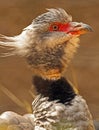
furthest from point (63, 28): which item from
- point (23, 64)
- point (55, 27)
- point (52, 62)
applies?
point (23, 64)

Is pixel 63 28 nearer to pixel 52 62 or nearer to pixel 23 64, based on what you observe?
pixel 52 62

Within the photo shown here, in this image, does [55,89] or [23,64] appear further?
[23,64]

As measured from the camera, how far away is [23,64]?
495 cm

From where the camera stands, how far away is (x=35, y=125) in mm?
2904

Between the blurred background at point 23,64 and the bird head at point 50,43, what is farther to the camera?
the blurred background at point 23,64

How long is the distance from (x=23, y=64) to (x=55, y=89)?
2.11 metres

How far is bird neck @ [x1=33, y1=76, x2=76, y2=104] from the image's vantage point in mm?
2834

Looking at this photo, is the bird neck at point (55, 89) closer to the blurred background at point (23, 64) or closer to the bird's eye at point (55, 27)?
the bird's eye at point (55, 27)

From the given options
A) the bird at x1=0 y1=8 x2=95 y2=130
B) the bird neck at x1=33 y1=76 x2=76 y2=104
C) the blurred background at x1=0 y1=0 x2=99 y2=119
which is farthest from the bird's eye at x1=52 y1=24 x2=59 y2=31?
the blurred background at x1=0 y1=0 x2=99 y2=119

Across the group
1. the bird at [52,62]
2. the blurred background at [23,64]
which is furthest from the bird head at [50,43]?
the blurred background at [23,64]

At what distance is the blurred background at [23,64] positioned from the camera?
5.01 m

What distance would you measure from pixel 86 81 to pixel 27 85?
0.39 meters

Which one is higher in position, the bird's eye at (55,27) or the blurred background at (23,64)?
the blurred background at (23,64)

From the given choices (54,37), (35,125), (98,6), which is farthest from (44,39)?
(98,6)
